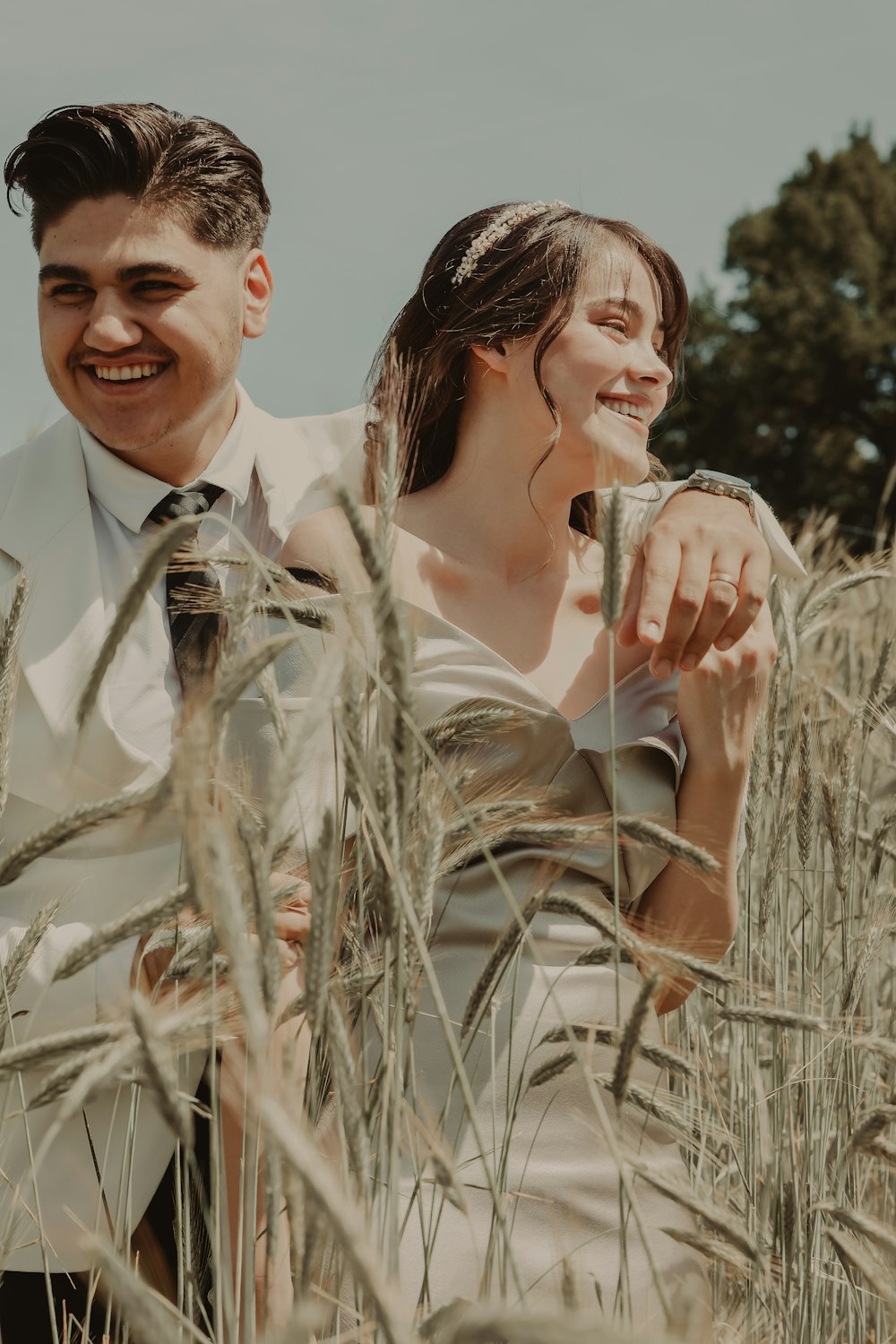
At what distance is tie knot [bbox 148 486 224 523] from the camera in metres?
2.09

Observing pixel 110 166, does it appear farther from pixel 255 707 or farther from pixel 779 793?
pixel 779 793

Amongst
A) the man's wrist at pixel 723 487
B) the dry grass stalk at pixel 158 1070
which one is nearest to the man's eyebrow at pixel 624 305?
the man's wrist at pixel 723 487

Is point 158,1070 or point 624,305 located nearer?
point 158,1070

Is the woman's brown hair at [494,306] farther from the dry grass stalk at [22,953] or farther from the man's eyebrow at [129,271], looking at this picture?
the dry grass stalk at [22,953]

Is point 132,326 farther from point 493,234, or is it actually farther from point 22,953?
point 22,953

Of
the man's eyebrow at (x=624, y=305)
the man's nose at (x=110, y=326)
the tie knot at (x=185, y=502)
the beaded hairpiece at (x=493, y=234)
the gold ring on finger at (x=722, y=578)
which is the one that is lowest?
the gold ring on finger at (x=722, y=578)

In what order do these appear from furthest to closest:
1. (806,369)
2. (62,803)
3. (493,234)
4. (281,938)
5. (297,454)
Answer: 1. (806,369)
2. (297,454)
3. (493,234)
4. (62,803)
5. (281,938)

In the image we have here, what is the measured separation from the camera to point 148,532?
212cm

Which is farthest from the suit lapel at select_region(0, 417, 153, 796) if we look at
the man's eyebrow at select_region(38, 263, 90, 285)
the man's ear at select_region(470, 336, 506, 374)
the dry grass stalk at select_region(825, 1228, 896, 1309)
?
the dry grass stalk at select_region(825, 1228, 896, 1309)

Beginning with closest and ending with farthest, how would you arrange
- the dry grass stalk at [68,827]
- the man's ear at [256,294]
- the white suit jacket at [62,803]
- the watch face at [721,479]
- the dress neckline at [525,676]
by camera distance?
the dry grass stalk at [68,827], the white suit jacket at [62,803], the dress neckline at [525,676], the watch face at [721,479], the man's ear at [256,294]

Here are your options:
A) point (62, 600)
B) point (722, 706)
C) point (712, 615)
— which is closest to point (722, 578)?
point (712, 615)

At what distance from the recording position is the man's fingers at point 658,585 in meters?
1.48

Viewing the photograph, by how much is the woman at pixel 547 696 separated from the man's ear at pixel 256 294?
1.24ft

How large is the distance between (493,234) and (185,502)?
0.67m
